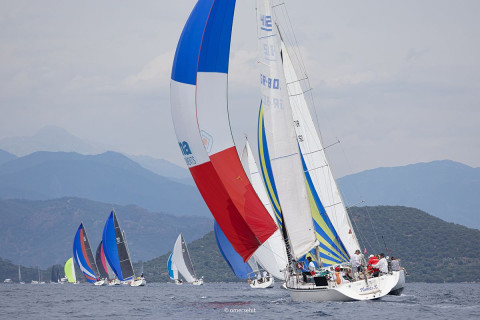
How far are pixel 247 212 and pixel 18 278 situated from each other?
154 metres

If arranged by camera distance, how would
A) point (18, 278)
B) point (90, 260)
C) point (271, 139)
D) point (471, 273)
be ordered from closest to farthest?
point (271, 139)
point (90, 260)
point (471, 273)
point (18, 278)

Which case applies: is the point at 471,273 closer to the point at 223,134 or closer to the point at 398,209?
the point at 398,209

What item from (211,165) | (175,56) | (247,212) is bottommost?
(247,212)

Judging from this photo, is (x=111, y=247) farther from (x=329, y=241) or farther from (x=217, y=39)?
(x=217, y=39)

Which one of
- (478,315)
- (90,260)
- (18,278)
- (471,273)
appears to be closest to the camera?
(478,315)

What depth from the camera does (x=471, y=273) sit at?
10762 cm

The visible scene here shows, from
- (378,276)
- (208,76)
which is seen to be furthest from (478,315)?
(208,76)

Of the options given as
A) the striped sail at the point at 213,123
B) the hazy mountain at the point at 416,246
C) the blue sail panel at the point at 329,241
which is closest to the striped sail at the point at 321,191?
the blue sail panel at the point at 329,241

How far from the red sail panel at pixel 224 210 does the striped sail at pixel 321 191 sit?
960 cm

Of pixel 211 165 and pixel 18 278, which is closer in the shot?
pixel 211 165

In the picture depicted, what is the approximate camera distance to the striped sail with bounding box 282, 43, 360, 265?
123 ft

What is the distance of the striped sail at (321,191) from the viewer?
123 ft

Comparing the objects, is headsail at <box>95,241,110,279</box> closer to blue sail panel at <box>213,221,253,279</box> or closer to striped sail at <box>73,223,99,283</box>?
striped sail at <box>73,223,99,283</box>

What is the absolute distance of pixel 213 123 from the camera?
28.0 metres
